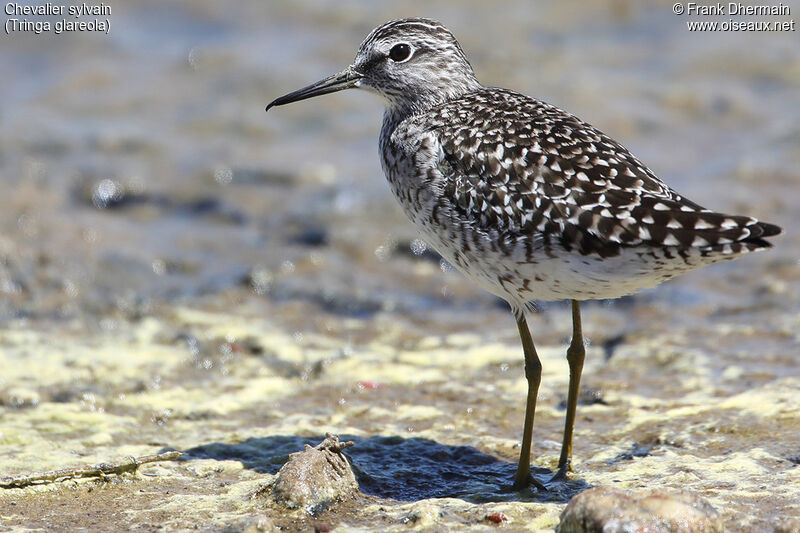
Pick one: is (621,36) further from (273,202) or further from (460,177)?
(460,177)

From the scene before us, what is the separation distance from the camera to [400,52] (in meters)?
6.86

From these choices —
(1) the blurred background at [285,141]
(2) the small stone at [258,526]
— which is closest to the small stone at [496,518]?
(2) the small stone at [258,526]

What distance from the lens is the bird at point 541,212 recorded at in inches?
195

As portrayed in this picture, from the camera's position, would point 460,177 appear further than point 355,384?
No

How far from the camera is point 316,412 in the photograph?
647 centimetres

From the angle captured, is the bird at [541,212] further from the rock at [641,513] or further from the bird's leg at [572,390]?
the rock at [641,513]

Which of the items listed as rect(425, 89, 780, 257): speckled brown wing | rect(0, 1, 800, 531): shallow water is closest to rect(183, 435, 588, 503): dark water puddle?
rect(0, 1, 800, 531): shallow water

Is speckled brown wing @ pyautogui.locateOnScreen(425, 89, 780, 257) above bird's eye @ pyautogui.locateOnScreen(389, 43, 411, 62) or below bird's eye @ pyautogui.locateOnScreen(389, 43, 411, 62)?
below

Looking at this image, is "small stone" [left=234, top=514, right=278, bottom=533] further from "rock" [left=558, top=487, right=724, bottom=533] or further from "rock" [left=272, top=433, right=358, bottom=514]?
"rock" [left=558, top=487, right=724, bottom=533]

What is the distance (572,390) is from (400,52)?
8.68 ft

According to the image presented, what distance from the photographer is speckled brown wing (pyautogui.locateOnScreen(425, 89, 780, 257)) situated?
4902 mm

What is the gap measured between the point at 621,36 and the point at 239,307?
8.61 meters

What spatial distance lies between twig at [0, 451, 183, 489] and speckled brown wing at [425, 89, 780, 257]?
2.20m

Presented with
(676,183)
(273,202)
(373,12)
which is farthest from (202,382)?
(373,12)
